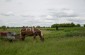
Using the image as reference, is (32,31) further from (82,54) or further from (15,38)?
(82,54)

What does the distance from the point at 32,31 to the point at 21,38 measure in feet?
5.43

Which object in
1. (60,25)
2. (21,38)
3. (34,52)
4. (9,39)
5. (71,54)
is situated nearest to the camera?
(71,54)

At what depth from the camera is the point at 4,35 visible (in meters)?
23.2

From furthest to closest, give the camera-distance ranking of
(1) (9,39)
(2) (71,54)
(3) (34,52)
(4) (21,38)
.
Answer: (4) (21,38), (1) (9,39), (3) (34,52), (2) (71,54)

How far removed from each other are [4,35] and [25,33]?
279cm

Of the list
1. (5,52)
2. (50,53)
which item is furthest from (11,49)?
(50,53)

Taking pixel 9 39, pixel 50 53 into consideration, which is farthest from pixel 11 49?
pixel 9 39

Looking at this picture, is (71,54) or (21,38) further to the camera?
(21,38)

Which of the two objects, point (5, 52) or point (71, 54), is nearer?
point (71, 54)

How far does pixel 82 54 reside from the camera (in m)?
12.2

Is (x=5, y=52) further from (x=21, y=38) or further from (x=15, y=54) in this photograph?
(x=21, y=38)

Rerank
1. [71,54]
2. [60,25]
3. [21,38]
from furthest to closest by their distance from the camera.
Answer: [60,25]
[21,38]
[71,54]

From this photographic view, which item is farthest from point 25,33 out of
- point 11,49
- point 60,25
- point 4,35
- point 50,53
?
point 60,25

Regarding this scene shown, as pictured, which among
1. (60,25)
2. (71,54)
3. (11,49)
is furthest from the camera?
(60,25)
